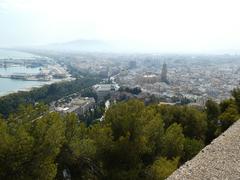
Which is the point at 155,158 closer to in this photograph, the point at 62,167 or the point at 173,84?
the point at 62,167

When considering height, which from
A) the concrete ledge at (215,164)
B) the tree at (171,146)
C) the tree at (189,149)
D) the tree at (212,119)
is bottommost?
the tree at (212,119)

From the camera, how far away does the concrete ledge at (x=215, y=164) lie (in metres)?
6.50

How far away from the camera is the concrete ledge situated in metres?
6.50

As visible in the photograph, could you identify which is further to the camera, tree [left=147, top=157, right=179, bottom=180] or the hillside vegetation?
tree [left=147, top=157, right=179, bottom=180]

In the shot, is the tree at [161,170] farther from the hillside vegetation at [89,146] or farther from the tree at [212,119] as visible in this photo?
the tree at [212,119]

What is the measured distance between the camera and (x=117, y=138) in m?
9.49

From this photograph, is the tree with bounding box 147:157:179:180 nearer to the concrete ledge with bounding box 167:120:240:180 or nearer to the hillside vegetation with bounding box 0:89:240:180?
the hillside vegetation with bounding box 0:89:240:180

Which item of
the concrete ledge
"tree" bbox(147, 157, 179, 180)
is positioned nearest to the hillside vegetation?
"tree" bbox(147, 157, 179, 180)

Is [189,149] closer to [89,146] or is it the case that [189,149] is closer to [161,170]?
[161,170]

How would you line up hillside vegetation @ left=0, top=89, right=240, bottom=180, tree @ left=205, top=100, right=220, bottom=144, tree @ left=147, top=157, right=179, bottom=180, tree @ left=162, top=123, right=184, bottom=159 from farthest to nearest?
tree @ left=205, top=100, right=220, bottom=144
tree @ left=162, top=123, right=184, bottom=159
tree @ left=147, top=157, right=179, bottom=180
hillside vegetation @ left=0, top=89, right=240, bottom=180

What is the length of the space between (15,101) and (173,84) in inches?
1043

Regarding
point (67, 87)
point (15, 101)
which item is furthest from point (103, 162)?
point (67, 87)

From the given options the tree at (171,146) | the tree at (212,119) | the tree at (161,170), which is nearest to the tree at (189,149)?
the tree at (171,146)

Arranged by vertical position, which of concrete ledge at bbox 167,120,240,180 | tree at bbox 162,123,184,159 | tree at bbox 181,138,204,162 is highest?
concrete ledge at bbox 167,120,240,180
